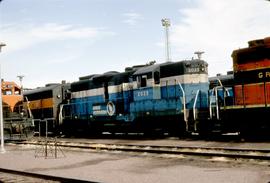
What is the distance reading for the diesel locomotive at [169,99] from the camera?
14.7 m

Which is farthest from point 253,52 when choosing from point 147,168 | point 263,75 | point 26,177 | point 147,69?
point 26,177

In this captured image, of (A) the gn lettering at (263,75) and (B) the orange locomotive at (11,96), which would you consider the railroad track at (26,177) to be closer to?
(A) the gn lettering at (263,75)

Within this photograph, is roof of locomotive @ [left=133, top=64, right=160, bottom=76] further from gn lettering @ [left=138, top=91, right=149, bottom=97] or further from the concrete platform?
the concrete platform

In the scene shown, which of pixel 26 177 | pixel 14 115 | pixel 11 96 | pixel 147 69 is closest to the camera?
pixel 26 177

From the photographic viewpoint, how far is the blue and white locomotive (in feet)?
56.9

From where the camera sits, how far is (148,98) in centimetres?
1834

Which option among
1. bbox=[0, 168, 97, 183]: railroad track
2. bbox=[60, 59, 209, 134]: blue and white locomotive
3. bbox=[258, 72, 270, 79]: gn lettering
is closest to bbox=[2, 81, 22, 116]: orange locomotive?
bbox=[60, 59, 209, 134]: blue and white locomotive

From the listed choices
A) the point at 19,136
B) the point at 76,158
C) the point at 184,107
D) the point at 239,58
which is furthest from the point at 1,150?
the point at 239,58

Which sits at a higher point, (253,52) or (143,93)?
(253,52)

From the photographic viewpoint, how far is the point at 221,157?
10672mm

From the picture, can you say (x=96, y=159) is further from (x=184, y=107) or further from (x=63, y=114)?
(x=63, y=114)

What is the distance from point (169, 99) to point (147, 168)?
27.8 feet

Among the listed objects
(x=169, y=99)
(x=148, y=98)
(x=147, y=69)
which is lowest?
(x=169, y=99)

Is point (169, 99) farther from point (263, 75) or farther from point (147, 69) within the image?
point (263, 75)
